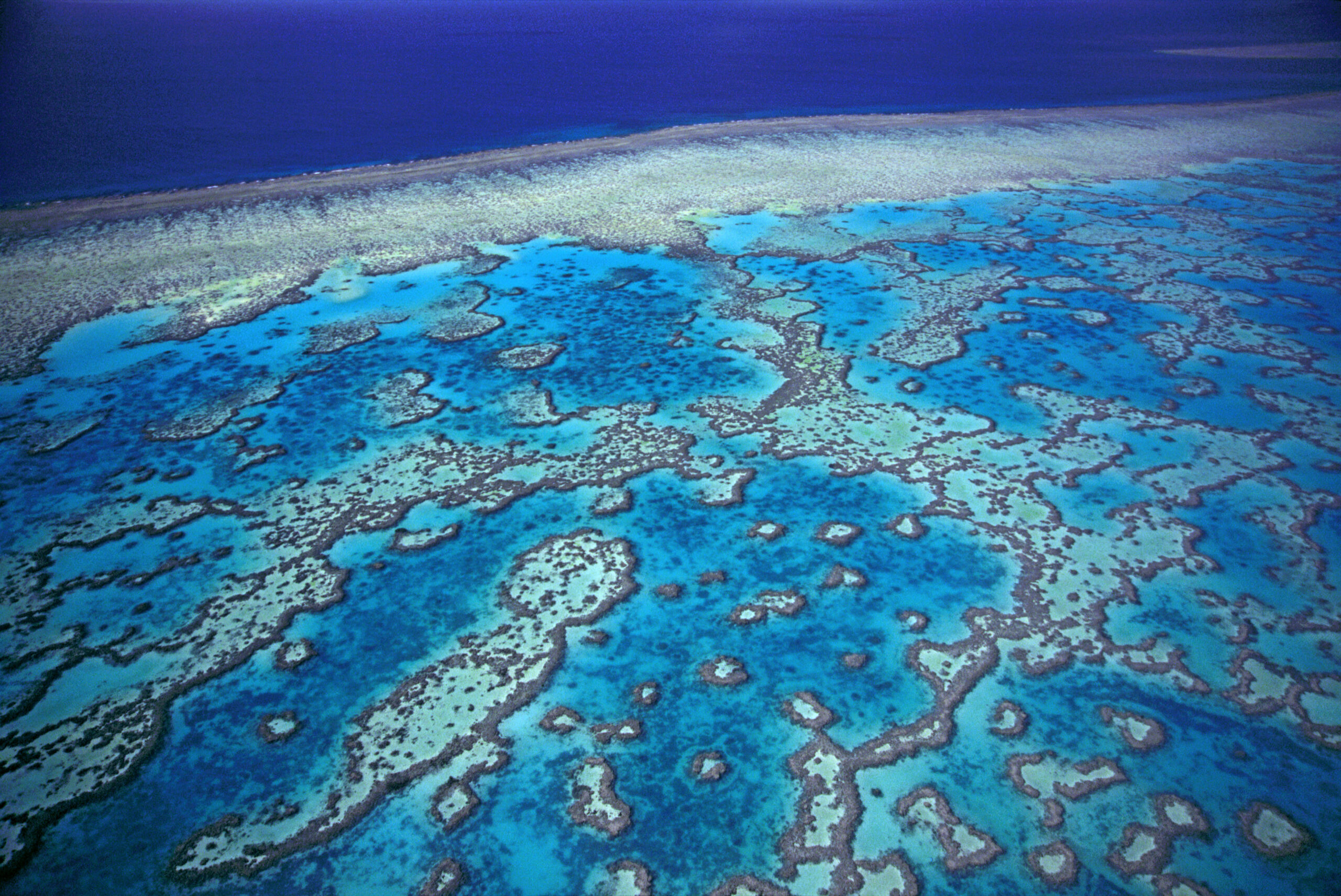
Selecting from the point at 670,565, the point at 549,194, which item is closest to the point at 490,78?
the point at 549,194

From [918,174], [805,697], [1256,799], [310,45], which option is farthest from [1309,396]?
[310,45]

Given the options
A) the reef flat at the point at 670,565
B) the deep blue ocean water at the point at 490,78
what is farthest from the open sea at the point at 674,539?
the deep blue ocean water at the point at 490,78

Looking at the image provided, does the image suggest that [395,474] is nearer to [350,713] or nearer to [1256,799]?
[350,713]

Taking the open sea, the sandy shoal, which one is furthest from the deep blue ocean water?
the open sea

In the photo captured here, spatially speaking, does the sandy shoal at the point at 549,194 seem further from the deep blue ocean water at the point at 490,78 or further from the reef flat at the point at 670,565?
the deep blue ocean water at the point at 490,78

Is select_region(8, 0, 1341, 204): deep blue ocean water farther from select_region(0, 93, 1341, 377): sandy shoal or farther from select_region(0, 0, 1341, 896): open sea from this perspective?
select_region(0, 0, 1341, 896): open sea
